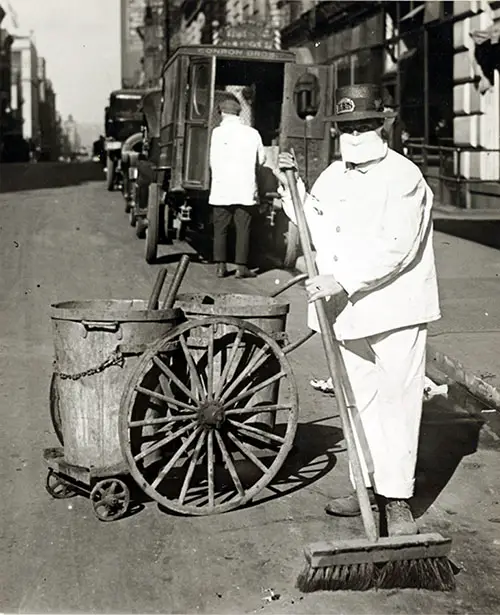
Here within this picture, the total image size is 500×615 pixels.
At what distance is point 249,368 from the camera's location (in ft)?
15.1

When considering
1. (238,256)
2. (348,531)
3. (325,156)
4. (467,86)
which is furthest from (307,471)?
(467,86)

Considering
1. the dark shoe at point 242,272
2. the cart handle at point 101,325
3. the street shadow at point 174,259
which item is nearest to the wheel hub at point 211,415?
the cart handle at point 101,325

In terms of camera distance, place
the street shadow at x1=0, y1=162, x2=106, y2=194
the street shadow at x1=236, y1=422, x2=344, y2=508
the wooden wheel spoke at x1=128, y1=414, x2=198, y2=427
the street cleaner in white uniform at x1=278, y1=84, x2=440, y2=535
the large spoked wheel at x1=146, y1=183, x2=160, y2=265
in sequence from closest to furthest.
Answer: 1. the street cleaner in white uniform at x1=278, y1=84, x2=440, y2=535
2. the wooden wheel spoke at x1=128, y1=414, x2=198, y2=427
3. the street shadow at x1=236, y1=422, x2=344, y2=508
4. the large spoked wheel at x1=146, y1=183, x2=160, y2=265
5. the street shadow at x1=0, y1=162, x2=106, y2=194

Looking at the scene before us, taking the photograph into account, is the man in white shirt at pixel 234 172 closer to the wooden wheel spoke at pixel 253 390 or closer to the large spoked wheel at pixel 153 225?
the large spoked wheel at pixel 153 225

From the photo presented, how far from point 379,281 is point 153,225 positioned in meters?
8.27

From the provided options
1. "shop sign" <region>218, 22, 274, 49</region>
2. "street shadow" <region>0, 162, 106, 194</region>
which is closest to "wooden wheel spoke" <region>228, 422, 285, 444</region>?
"street shadow" <region>0, 162, 106, 194</region>

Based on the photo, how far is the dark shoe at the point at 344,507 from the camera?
4566 millimetres

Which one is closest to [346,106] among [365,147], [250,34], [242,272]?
[365,147]

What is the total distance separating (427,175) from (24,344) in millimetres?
14057

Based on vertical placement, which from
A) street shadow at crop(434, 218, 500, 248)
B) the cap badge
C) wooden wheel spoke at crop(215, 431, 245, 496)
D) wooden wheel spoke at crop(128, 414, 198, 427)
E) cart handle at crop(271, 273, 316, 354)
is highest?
the cap badge

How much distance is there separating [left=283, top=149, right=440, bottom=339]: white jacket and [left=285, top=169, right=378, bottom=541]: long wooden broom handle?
0.09 m

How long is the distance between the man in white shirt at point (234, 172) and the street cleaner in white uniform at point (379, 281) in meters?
6.67

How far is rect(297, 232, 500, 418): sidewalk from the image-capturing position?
708 cm

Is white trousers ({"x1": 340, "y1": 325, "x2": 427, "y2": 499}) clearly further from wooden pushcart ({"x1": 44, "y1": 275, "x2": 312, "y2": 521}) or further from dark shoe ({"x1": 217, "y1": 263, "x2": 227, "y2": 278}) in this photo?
dark shoe ({"x1": 217, "y1": 263, "x2": 227, "y2": 278})
